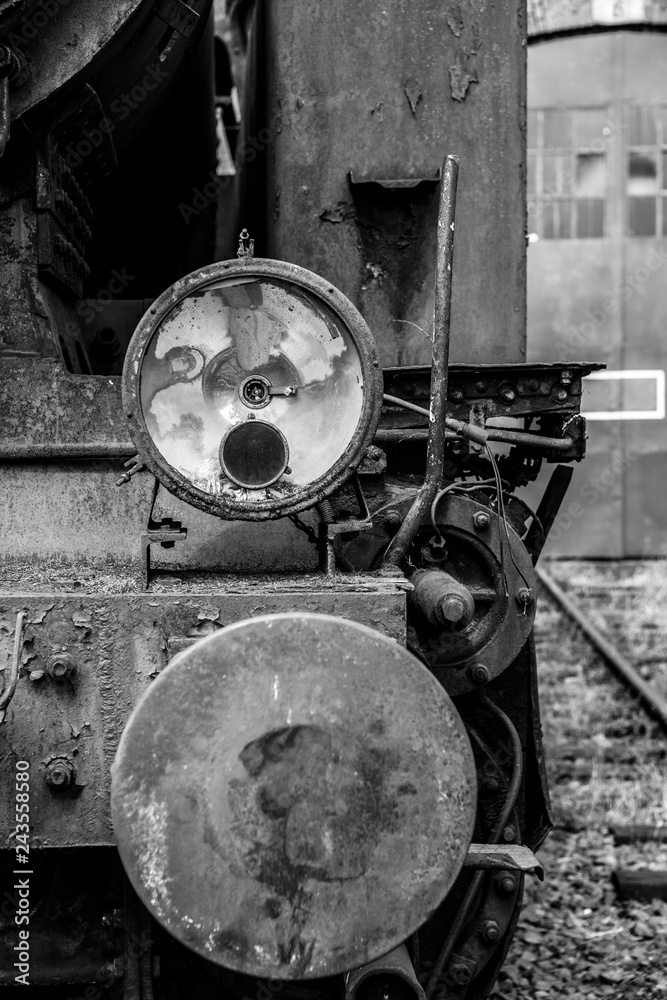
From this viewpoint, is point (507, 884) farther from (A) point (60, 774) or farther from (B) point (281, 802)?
(A) point (60, 774)

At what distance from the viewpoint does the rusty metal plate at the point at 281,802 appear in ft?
5.84

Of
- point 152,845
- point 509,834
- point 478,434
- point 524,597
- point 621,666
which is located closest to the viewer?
point 152,845

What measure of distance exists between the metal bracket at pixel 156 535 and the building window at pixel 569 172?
44.1 ft

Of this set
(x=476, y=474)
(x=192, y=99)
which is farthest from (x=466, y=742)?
(x=192, y=99)

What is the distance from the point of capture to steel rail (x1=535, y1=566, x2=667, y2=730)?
19.6 ft

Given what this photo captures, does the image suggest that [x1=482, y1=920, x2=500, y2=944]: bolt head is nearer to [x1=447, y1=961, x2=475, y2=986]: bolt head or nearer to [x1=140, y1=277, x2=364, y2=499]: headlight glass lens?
[x1=447, y1=961, x2=475, y2=986]: bolt head

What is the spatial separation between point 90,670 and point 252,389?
580mm

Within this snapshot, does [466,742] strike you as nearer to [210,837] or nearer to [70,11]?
[210,837]

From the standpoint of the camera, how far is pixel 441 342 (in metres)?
2.21

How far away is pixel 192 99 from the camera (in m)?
3.73

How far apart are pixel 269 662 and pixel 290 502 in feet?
1.01

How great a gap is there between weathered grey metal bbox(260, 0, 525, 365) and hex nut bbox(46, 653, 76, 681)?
1.23 meters

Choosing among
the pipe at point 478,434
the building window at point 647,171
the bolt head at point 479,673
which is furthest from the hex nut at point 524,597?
the building window at point 647,171

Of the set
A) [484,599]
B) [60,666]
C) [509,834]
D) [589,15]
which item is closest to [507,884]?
[509,834]
